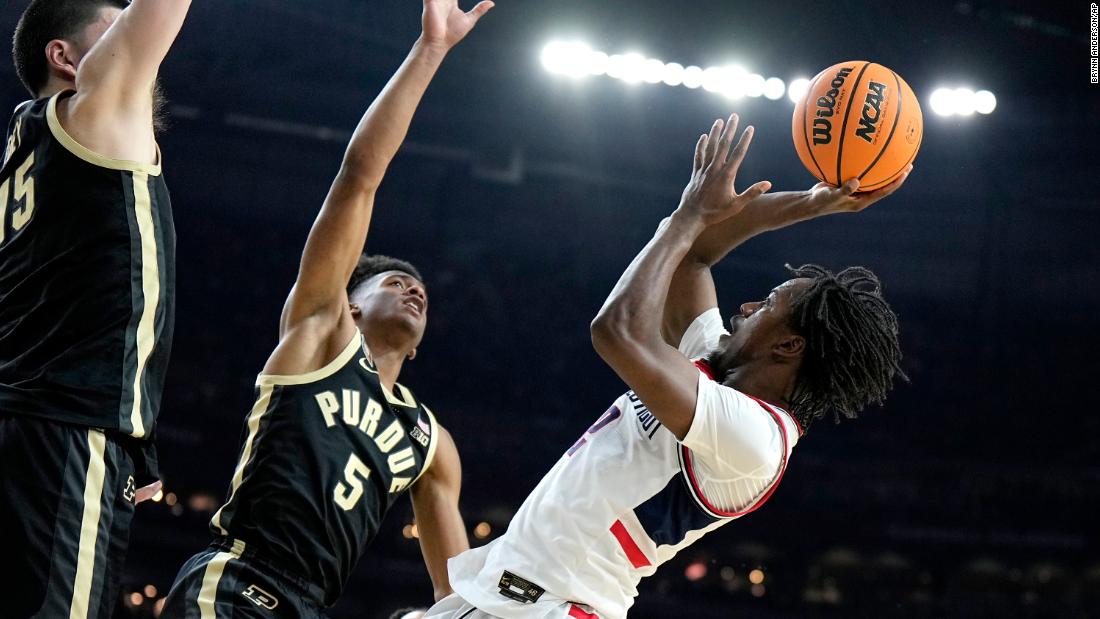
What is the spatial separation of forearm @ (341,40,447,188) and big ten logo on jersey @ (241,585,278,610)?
4.17 feet

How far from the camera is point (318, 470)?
3.32m

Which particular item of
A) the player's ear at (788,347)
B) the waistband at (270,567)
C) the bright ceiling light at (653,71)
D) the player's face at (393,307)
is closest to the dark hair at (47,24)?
the waistband at (270,567)

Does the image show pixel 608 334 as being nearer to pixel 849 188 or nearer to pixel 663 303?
pixel 663 303

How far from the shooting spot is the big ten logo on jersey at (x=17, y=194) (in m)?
2.51

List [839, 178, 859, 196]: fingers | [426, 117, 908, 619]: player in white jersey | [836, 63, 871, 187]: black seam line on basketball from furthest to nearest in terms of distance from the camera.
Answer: [836, 63, 871, 187]: black seam line on basketball, [839, 178, 859, 196]: fingers, [426, 117, 908, 619]: player in white jersey

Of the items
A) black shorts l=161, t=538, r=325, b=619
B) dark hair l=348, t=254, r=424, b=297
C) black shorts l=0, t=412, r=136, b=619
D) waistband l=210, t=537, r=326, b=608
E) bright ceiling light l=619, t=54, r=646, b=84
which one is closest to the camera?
black shorts l=0, t=412, r=136, b=619

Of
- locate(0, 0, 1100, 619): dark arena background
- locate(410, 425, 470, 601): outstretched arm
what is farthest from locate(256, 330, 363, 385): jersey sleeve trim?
locate(0, 0, 1100, 619): dark arena background

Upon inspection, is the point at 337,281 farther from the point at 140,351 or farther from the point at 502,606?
the point at 502,606

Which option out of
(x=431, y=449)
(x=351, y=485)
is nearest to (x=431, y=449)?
(x=431, y=449)

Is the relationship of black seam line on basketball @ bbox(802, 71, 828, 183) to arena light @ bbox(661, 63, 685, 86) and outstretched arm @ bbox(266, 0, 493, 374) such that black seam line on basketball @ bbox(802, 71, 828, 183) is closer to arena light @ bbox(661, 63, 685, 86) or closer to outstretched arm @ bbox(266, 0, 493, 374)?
outstretched arm @ bbox(266, 0, 493, 374)

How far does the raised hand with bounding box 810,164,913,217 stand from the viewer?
3324 millimetres

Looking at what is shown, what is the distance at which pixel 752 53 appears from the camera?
1059 centimetres

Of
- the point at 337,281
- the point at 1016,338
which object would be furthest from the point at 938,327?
the point at 337,281

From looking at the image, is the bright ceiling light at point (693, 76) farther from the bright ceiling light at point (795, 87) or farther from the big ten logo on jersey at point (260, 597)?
the big ten logo on jersey at point (260, 597)
